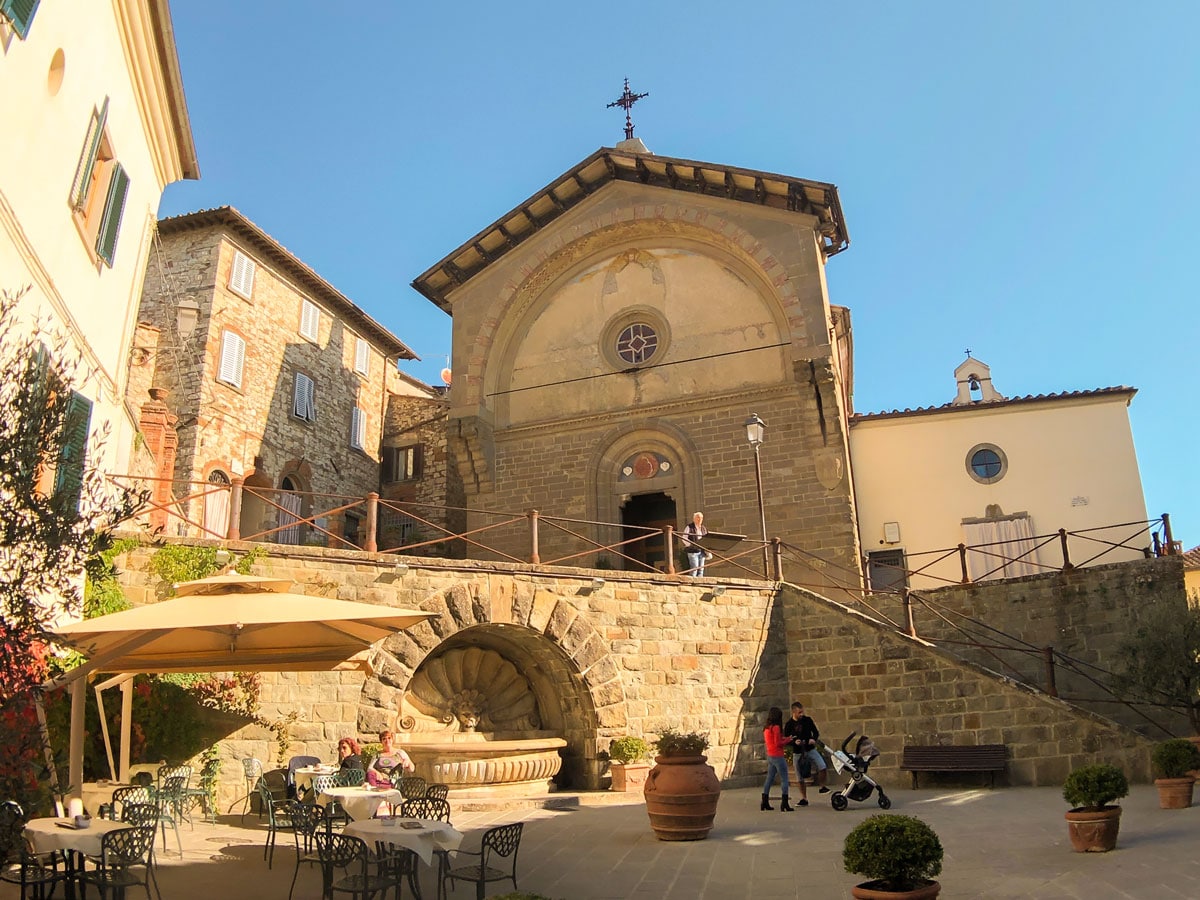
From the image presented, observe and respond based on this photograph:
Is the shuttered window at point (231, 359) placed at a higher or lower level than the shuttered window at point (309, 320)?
lower

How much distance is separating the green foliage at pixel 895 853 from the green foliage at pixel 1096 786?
2.88 metres

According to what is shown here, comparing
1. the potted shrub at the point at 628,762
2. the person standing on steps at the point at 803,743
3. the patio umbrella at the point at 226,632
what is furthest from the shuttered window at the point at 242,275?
the person standing on steps at the point at 803,743

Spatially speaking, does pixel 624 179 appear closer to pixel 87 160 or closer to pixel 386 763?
pixel 87 160

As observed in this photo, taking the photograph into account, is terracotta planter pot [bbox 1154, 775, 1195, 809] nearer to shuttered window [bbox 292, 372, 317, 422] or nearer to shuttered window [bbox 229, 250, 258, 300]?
shuttered window [bbox 292, 372, 317, 422]

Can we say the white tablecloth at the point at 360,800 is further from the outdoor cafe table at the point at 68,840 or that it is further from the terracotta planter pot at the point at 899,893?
the terracotta planter pot at the point at 899,893

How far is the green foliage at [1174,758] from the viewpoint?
29.8ft

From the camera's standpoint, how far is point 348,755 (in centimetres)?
970

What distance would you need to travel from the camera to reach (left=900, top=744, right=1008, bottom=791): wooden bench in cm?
1208

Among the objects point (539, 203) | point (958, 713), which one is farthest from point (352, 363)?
point (958, 713)

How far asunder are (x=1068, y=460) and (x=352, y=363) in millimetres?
17055

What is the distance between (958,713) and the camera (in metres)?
12.6

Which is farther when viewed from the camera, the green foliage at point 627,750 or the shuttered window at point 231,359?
the shuttered window at point 231,359

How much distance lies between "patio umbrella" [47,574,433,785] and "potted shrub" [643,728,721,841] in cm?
283

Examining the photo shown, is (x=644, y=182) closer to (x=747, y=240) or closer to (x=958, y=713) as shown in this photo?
(x=747, y=240)
